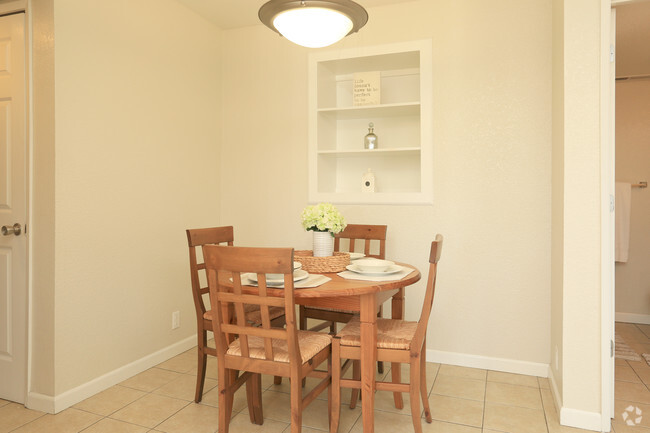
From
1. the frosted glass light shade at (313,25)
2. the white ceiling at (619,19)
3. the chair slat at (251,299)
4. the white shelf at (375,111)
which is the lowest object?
the chair slat at (251,299)

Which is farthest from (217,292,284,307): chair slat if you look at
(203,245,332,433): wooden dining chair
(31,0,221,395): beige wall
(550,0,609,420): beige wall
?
(550,0,609,420): beige wall

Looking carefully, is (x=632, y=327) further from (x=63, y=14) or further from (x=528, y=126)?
(x=63, y=14)

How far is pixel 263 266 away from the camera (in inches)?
66.8

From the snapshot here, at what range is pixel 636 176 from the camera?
163 inches

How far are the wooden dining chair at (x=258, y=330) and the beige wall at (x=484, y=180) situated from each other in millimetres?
1373

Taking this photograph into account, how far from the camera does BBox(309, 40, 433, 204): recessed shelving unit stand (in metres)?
3.09

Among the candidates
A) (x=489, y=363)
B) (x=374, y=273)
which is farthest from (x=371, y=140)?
(x=489, y=363)

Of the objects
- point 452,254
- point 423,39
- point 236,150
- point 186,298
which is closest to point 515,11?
point 423,39

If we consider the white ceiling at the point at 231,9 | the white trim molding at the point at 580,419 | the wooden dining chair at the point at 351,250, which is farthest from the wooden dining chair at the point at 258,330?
the white ceiling at the point at 231,9

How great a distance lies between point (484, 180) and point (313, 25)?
160 cm

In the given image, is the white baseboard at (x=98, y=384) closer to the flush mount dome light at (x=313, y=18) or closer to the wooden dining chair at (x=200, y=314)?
the wooden dining chair at (x=200, y=314)

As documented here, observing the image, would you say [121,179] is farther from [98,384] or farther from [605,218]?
[605,218]

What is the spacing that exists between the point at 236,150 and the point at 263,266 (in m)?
2.18

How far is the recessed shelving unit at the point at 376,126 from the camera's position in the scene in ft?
10.1
